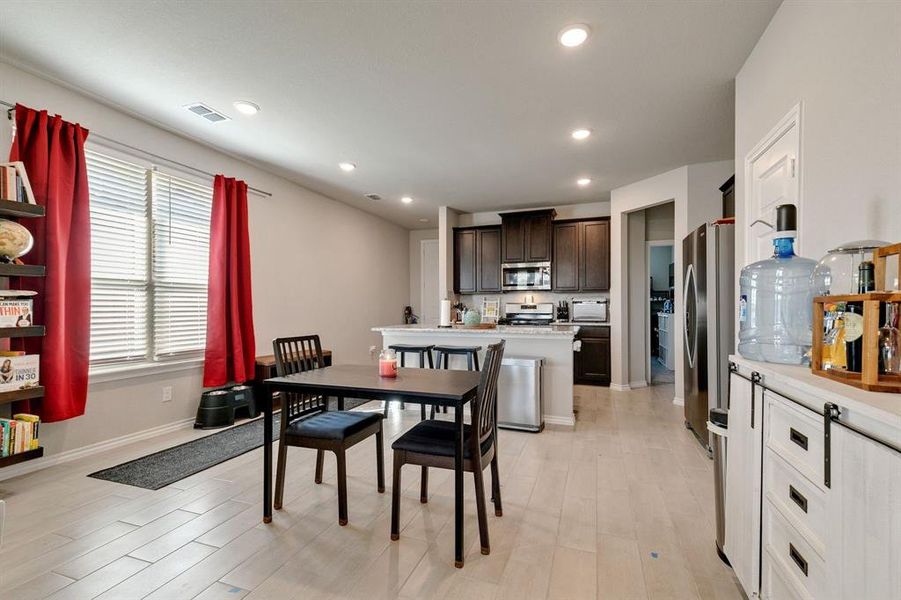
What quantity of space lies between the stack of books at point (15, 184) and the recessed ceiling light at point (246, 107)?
4.58ft

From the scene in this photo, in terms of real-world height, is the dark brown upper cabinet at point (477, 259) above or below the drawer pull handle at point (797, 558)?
above

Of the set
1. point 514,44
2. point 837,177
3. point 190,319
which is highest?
point 514,44

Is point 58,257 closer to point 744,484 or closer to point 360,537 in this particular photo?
point 360,537

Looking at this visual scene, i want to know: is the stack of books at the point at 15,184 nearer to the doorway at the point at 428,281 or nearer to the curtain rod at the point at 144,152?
the curtain rod at the point at 144,152

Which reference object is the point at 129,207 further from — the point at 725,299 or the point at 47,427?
the point at 725,299

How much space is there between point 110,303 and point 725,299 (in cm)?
490

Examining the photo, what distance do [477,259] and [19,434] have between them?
219 inches

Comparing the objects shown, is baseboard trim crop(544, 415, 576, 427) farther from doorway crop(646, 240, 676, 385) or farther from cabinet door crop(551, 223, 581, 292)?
cabinet door crop(551, 223, 581, 292)

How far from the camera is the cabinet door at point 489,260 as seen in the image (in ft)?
22.2

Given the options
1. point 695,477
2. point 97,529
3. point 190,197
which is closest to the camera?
point 97,529

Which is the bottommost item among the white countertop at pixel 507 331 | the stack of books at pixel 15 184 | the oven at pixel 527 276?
the white countertop at pixel 507 331

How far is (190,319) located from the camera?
4.00 metres

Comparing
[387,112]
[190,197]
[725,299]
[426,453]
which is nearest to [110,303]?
[190,197]

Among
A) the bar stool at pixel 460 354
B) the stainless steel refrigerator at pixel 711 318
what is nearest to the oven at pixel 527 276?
the bar stool at pixel 460 354
